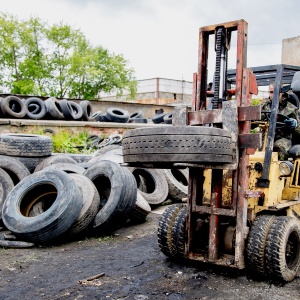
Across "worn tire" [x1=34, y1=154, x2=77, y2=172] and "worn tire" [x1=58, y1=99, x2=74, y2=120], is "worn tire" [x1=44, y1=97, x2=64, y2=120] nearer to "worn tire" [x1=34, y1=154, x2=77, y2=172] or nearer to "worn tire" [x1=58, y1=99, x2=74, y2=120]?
"worn tire" [x1=58, y1=99, x2=74, y2=120]

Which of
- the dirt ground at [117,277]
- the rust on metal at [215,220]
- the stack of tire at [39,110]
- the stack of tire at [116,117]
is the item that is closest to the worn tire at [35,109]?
the stack of tire at [39,110]

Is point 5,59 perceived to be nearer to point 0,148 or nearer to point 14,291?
point 0,148

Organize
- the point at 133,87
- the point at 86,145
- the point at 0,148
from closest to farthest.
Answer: the point at 0,148, the point at 86,145, the point at 133,87

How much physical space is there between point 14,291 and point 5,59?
3404 centimetres

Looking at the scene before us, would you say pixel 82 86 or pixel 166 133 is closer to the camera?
pixel 166 133

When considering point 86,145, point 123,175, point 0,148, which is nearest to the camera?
point 123,175

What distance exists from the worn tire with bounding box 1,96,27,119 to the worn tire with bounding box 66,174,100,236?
9297 millimetres

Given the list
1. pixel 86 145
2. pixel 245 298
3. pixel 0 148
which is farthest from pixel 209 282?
pixel 86 145

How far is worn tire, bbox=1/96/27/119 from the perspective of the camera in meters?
15.0

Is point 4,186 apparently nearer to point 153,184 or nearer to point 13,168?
point 13,168

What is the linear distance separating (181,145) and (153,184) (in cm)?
556

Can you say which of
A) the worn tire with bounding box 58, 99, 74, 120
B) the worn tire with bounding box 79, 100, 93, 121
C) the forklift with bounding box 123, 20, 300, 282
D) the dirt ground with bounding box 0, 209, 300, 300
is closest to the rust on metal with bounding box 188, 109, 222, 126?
the forklift with bounding box 123, 20, 300, 282

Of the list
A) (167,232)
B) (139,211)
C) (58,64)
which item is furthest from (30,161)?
(58,64)

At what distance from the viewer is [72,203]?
5.80 meters
